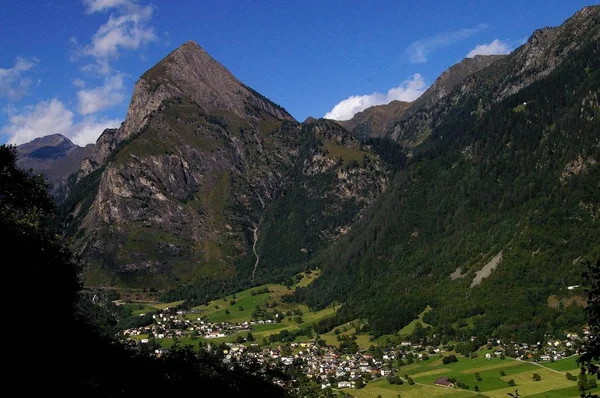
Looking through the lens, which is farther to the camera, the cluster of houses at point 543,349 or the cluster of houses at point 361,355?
the cluster of houses at point 543,349

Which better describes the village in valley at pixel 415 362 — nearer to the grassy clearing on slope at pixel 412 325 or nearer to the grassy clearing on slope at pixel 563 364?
the grassy clearing on slope at pixel 563 364

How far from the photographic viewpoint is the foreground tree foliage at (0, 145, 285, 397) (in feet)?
104

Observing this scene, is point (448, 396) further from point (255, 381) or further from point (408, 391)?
point (255, 381)

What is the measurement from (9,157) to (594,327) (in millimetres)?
41405

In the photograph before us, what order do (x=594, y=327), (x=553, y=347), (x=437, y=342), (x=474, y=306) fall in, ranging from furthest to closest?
1. (x=474, y=306)
2. (x=437, y=342)
3. (x=553, y=347)
4. (x=594, y=327)

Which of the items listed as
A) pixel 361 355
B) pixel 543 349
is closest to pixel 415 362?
pixel 361 355

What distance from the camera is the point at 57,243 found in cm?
4550

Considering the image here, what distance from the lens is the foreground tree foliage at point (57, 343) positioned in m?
31.6

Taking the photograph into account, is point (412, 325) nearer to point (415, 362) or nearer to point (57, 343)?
point (415, 362)

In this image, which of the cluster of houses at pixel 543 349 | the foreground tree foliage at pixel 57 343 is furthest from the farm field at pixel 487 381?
the foreground tree foliage at pixel 57 343

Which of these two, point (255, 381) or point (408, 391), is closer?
point (255, 381)

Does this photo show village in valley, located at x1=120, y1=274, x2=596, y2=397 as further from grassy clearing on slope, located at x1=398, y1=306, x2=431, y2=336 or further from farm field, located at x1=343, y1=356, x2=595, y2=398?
grassy clearing on slope, located at x1=398, y1=306, x2=431, y2=336

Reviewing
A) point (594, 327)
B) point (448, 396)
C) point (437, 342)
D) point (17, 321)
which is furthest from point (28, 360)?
point (437, 342)

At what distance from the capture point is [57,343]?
3541cm
